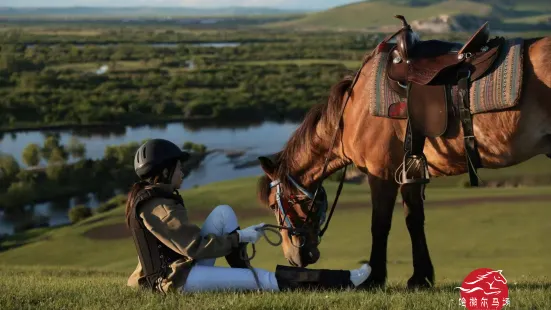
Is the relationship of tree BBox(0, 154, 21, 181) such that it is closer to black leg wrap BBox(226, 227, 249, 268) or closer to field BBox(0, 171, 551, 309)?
field BBox(0, 171, 551, 309)

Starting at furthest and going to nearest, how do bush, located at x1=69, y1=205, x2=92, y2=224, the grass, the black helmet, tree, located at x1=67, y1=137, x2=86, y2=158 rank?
tree, located at x1=67, y1=137, x2=86, y2=158
bush, located at x1=69, y1=205, x2=92, y2=224
the black helmet
the grass

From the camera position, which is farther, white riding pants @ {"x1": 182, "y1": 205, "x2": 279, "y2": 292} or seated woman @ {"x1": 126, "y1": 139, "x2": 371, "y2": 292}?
white riding pants @ {"x1": 182, "y1": 205, "x2": 279, "y2": 292}

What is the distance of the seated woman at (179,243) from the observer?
5.41 metres

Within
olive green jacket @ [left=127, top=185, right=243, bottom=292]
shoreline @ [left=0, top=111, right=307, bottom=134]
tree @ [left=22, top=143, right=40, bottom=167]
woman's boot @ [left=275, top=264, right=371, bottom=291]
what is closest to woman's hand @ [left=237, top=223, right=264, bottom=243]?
olive green jacket @ [left=127, top=185, right=243, bottom=292]

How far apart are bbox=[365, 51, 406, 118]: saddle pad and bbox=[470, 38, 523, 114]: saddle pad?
0.66 m

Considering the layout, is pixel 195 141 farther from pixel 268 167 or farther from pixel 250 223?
pixel 268 167

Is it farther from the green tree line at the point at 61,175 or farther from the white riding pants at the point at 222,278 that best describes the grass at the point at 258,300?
the green tree line at the point at 61,175

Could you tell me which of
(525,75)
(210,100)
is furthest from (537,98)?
(210,100)

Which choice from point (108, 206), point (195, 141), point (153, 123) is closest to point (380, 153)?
point (108, 206)

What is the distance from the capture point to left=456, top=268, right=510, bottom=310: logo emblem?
4.52 m

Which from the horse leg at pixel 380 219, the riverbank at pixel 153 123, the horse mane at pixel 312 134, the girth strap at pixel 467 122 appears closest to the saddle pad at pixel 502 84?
the girth strap at pixel 467 122

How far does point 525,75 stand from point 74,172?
45.5 m

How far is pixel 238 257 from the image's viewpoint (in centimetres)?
589

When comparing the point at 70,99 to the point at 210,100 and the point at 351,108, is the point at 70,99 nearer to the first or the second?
the point at 210,100
